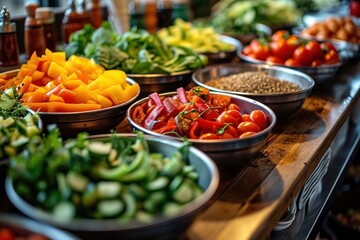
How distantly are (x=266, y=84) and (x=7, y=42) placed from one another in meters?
1.27

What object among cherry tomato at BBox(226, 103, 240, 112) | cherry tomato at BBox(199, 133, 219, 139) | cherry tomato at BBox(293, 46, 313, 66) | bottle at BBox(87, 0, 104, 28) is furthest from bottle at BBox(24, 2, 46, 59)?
cherry tomato at BBox(293, 46, 313, 66)

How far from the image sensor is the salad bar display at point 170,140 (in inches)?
46.6

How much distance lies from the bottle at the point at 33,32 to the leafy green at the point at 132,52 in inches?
6.1

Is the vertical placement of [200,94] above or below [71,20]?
below

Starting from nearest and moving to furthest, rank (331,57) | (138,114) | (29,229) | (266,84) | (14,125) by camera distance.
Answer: (29,229) → (14,125) → (138,114) → (266,84) → (331,57)

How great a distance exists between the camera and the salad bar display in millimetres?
1184

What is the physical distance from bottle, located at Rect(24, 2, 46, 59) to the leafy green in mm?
155

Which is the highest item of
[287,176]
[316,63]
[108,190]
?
[108,190]

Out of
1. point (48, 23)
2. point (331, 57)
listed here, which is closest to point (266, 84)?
point (331, 57)

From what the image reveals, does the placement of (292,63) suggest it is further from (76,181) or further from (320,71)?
(76,181)

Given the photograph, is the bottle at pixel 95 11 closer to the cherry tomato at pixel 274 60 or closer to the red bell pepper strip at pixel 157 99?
the cherry tomato at pixel 274 60

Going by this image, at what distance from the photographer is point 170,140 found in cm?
156

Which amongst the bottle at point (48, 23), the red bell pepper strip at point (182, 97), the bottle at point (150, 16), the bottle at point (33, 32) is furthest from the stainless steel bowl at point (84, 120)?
the bottle at point (150, 16)

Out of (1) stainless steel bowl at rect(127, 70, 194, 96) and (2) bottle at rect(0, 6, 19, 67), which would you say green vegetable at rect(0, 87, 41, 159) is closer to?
(2) bottle at rect(0, 6, 19, 67)
